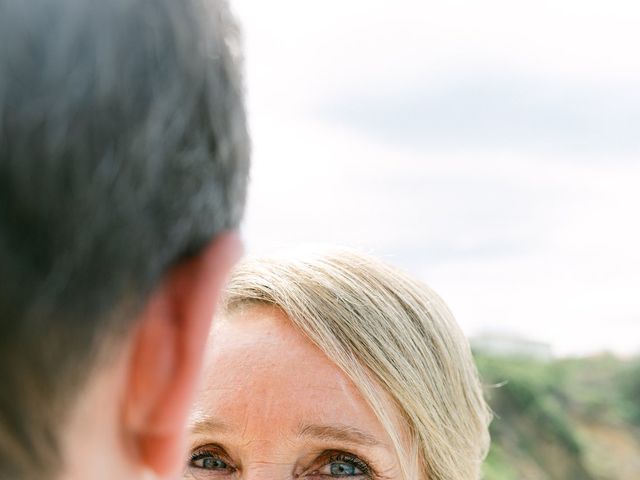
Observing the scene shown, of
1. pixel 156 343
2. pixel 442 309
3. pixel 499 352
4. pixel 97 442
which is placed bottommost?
pixel 97 442

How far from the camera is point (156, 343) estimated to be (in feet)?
3.53

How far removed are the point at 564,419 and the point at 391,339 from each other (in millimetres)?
35023

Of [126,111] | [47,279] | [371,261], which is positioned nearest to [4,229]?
[47,279]

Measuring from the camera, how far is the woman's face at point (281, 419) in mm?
3051

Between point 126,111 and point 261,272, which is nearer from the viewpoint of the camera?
point 126,111

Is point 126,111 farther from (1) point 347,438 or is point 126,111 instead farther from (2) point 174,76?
(1) point 347,438

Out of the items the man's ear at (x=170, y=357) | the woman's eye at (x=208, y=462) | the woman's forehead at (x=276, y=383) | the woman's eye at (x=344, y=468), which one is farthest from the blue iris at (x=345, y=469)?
the man's ear at (x=170, y=357)

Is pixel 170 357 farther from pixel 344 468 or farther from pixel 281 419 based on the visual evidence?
pixel 344 468

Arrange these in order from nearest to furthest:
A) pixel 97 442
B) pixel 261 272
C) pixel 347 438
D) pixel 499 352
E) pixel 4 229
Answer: pixel 4 229 → pixel 97 442 → pixel 347 438 → pixel 261 272 → pixel 499 352

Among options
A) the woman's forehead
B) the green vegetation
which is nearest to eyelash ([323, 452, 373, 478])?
the woman's forehead

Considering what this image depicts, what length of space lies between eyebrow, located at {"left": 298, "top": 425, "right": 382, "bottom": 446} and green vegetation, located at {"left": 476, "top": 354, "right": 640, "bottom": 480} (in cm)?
2317

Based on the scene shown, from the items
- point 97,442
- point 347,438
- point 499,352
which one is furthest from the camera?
point 499,352

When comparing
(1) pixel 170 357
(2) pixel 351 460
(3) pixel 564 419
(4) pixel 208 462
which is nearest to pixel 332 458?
(2) pixel 351 460

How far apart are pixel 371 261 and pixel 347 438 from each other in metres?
0.66
